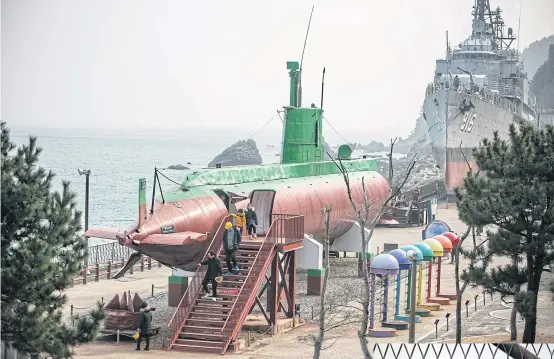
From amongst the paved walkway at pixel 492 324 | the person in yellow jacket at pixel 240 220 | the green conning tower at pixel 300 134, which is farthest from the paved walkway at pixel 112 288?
the paved walkway at pixel 492 324

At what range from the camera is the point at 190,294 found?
25.8 metres

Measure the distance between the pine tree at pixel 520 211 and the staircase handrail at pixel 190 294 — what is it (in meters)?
5.98

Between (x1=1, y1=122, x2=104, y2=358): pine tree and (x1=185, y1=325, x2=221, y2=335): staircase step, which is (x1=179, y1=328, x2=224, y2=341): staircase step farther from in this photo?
(x1=1, y1=122, x2=104, y2=358): pine tree

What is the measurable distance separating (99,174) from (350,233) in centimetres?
10202

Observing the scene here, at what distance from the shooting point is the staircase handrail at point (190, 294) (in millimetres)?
24703

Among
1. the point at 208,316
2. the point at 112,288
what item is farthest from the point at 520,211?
the point at 112,288

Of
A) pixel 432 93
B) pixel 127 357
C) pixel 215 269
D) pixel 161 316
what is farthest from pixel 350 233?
pixel 432 93

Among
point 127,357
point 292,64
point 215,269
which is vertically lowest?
point 127,357

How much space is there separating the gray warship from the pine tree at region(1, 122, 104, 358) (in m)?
44.9

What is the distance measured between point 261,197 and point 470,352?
10.5m

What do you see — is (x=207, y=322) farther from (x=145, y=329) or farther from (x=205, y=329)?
(x=145, y=329)

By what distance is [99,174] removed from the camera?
13550 cm

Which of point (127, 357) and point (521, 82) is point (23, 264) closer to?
point (127, 357)

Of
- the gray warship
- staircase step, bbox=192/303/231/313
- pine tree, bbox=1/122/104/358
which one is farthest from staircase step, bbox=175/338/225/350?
the gray warship
